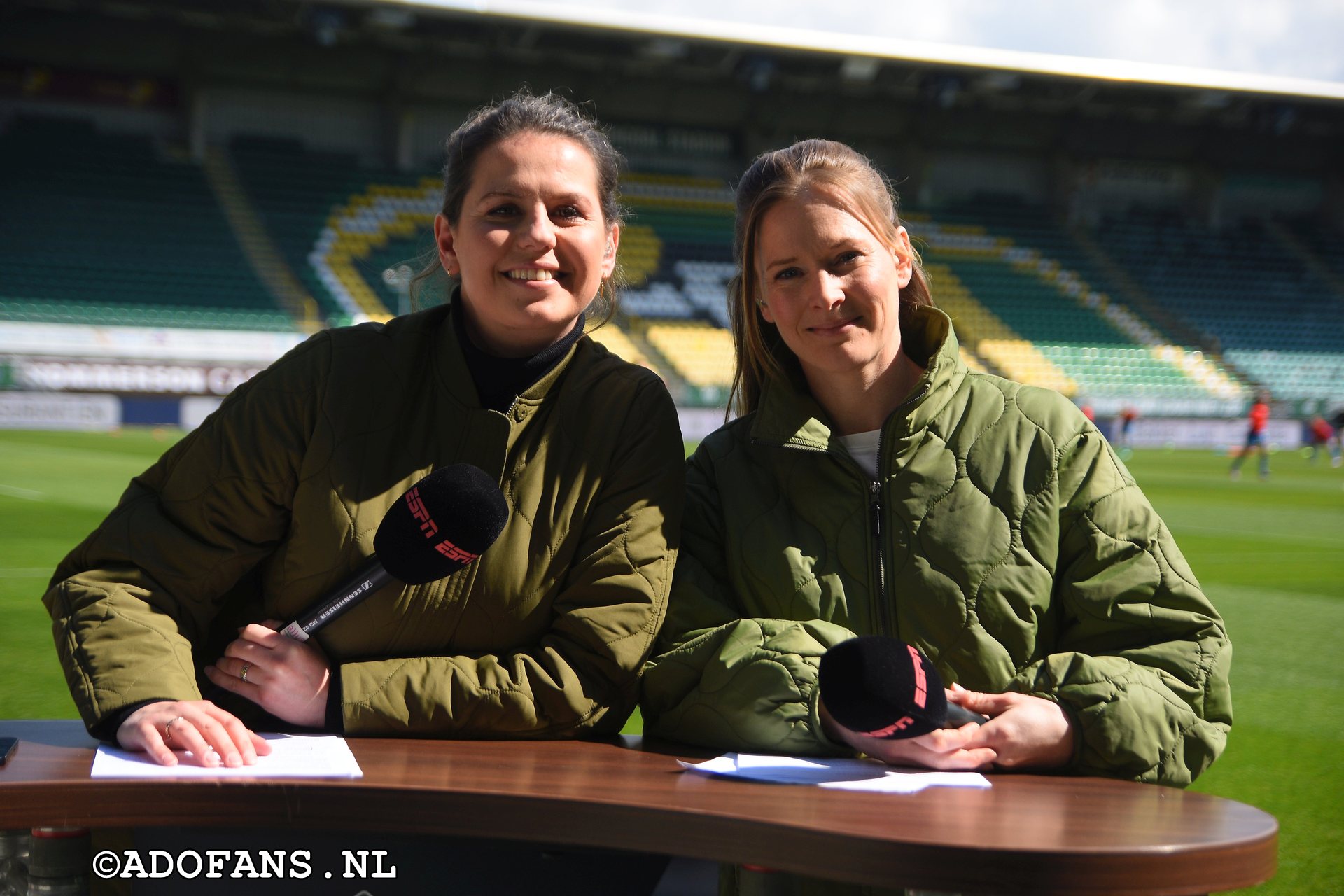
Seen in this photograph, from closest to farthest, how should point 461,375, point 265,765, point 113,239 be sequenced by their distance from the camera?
point 265,765, point 461,375, point 113,239

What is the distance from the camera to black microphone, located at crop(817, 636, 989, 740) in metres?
1.64

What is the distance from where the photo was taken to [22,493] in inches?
492

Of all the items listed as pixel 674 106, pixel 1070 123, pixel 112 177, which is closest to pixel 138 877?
pixel 112 177

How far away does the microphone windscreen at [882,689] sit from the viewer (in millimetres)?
1637

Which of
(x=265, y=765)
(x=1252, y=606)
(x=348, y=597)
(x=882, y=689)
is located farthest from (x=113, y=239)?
(x=882, y=689)

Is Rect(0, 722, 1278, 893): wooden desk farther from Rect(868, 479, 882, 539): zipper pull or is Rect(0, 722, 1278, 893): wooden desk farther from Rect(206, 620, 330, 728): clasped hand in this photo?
Rect(868, 479, 882, 539): zipper pull

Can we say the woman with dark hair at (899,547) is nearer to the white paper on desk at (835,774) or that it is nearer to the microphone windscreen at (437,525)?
the white paper on desk at (835,774)

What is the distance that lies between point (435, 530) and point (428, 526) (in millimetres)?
11

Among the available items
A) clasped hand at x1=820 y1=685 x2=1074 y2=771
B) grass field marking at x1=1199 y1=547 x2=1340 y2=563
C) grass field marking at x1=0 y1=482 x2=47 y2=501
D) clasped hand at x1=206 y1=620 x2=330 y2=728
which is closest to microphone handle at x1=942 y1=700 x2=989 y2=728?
clasped hand at x1=820 y1=685 x2=1074 y2=771

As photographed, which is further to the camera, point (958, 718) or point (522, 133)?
point (522, 133)

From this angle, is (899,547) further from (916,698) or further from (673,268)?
(673,268)

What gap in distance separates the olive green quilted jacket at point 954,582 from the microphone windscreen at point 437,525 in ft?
1.43

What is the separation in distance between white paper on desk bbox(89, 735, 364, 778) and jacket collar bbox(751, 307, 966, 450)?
0.92 m

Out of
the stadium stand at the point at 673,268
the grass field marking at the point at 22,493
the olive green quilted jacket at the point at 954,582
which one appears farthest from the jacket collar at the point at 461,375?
the stadium stand at the point at 673,268
